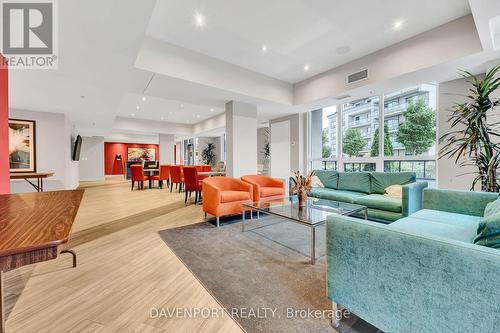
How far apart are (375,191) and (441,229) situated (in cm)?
230

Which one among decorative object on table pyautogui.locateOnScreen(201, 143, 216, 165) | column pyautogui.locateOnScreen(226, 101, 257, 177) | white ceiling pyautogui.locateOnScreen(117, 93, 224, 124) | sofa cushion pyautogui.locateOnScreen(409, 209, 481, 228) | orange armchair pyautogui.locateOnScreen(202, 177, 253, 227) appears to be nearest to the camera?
sofa cushion pyautogui.locateOnScreen(409, 209, 481, 228)

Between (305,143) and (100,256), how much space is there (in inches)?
223

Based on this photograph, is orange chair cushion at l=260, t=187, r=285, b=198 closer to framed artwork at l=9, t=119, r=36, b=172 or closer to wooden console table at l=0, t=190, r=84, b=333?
wooden console table at l=0, t=190, r=84, b=333

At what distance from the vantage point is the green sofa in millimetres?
3080

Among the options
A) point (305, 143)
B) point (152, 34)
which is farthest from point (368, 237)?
point (305, 143)

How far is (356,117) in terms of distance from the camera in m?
5.43

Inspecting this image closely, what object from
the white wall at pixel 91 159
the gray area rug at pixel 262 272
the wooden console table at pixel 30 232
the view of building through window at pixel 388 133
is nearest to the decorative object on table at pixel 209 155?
the white wall at pixel 91 159

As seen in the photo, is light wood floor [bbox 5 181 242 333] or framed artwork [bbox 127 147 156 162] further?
framed artwork [bbox 127 147 156 162]

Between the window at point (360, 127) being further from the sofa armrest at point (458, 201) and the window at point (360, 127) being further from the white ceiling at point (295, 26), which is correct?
the sofa armrest at point (458, 201)

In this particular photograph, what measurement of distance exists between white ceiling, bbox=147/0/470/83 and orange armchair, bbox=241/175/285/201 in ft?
7.98

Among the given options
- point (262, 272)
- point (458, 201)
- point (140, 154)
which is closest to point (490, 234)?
point (262, 272)

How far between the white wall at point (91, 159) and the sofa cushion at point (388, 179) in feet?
43.9

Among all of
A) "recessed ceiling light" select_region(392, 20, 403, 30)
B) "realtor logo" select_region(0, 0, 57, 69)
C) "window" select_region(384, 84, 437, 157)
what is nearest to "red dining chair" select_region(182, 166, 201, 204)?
"realtor logo" select_region(0, 0, 57, 69)

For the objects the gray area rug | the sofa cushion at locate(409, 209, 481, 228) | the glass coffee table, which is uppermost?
the sofa cushion at locate(409, 209, 481, 228)
